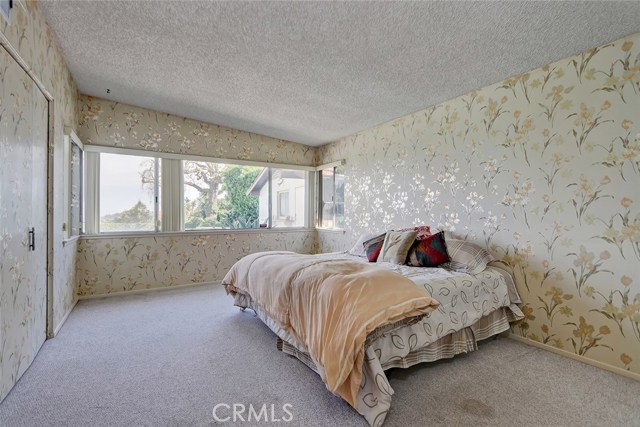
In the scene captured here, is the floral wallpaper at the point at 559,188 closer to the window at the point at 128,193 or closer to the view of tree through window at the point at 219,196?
the view of tree through window at the point at 219,196

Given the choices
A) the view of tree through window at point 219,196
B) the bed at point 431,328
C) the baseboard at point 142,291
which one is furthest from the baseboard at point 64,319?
the bed at point 431,328

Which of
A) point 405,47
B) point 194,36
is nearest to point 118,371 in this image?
point 194,36

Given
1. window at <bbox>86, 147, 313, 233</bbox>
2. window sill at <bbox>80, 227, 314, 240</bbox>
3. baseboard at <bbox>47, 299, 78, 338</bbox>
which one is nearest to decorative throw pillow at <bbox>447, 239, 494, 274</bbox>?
window sill at <bbox>80, 227, 314, 240</bbox>

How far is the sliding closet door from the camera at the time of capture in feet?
5.67

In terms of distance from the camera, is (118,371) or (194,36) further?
(194,36)

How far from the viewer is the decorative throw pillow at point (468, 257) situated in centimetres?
267

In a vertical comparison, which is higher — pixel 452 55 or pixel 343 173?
pixel 452 55

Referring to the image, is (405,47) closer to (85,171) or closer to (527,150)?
(527,150)

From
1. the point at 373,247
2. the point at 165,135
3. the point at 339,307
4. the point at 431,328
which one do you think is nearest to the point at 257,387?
the point at 339,307

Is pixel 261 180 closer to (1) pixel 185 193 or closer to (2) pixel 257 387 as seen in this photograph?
(1) pixel 185 193

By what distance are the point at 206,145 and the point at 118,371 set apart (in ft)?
11.0

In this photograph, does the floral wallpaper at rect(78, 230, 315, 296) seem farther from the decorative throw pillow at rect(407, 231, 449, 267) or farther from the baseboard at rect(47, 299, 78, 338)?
the decorative throw pillow at rect(407, 231, 449, 267)

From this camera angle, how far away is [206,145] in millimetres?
4621

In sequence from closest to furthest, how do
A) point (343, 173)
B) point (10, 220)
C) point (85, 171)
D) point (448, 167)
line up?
point (10, 220) → point (448, 167) → point (85, 171) → point (343, 173)
